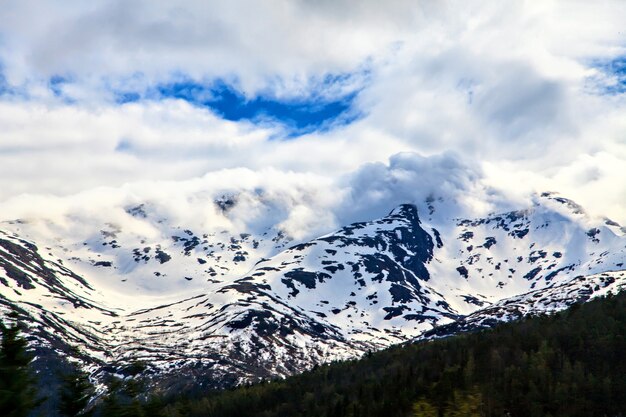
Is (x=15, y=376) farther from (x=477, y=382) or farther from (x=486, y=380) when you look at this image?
(x=486, y=380)

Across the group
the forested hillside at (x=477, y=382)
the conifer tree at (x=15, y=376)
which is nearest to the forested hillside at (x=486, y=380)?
the forested hillside at (x=477, y=382)

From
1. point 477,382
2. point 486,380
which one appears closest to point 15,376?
point 477,382

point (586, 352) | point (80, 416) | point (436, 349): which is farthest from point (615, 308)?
point (80, 416)

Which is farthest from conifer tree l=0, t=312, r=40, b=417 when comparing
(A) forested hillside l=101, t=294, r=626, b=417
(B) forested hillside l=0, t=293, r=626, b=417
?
(A) forested hillside l=101, t=294, r=626, b=417

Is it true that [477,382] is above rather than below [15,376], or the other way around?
above

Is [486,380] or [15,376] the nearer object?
[15,376]

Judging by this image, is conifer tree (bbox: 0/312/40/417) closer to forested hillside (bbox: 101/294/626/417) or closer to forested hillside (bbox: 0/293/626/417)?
forested hillside (bbox: 0/293/626/417)

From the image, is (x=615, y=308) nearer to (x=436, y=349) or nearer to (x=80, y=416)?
(x=436, y=349)

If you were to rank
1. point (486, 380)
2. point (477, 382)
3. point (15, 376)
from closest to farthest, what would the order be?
point (15, 376) < point (486, 380) < point (477, 382)

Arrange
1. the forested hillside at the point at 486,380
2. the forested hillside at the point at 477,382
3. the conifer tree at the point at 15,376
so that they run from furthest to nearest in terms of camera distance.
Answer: the forested hillside at the point at 486,380 → the forested hillside at the point at 477,382 → the conifer tree at the point at 15,376

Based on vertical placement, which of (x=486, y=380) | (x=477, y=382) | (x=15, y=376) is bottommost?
(x=15, y=376)

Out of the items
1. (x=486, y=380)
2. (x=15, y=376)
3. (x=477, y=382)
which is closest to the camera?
(x=15, y=376)

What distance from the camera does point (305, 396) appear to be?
140125 millimetres

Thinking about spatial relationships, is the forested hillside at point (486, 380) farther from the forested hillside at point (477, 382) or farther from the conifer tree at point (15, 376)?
the conifer tree at point (15, 376)
